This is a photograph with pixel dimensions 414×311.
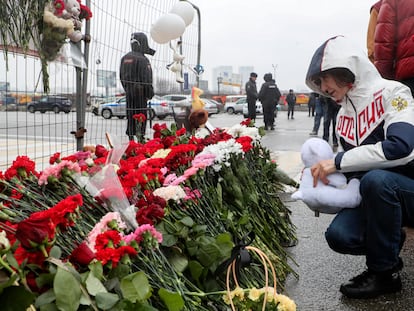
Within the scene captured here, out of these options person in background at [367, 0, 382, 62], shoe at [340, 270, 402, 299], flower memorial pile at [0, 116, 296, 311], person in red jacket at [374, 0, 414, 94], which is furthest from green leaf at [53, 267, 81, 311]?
person in background at [367, 0, 382, 62]

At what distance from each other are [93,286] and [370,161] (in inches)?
57.1

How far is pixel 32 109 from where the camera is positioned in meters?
3.69

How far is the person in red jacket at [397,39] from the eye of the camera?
310cm

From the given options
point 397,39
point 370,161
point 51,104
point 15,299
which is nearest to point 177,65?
point 51,104

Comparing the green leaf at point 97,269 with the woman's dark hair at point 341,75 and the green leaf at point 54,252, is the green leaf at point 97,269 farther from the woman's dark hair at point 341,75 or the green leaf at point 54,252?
the woman's dark hair at point 341,75

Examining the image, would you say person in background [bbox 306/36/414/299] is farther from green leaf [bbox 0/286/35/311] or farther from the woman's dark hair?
green leaf [bbox 0/286/35/311]

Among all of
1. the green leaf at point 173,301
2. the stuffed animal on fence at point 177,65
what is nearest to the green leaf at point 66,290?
the green leaf at point 173,301

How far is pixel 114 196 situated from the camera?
5.39 ft

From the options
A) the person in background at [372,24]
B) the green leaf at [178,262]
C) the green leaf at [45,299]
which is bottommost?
the green leaf at [178,262]

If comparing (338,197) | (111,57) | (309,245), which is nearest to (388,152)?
(338,197)

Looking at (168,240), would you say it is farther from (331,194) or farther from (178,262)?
(331,194)

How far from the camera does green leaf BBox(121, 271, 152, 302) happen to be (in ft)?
4.12

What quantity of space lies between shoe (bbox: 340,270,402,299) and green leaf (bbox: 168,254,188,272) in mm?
1068

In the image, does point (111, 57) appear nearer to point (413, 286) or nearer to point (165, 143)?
point (165, 143)
